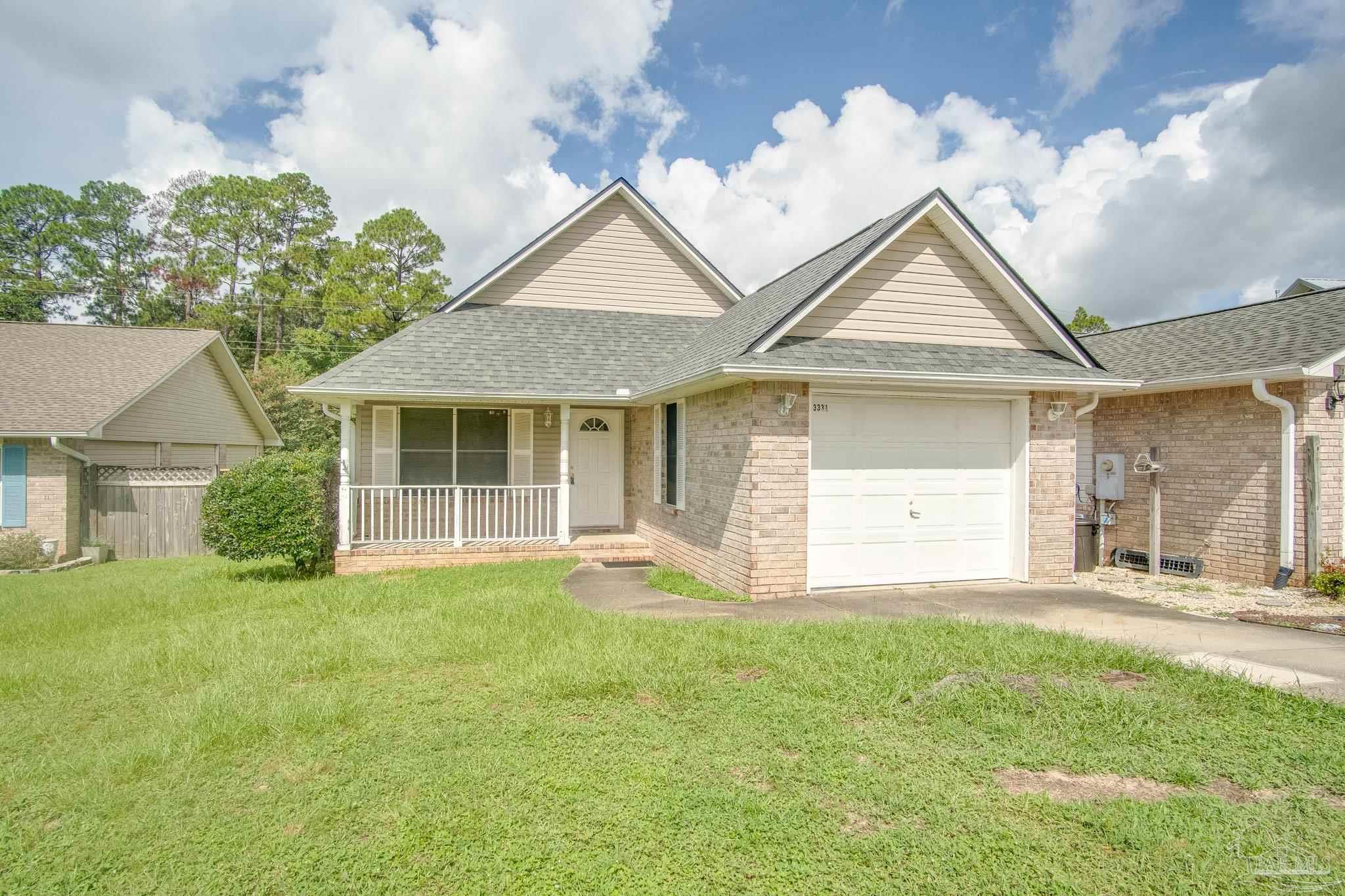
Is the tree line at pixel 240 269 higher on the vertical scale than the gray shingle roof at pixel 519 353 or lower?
higher

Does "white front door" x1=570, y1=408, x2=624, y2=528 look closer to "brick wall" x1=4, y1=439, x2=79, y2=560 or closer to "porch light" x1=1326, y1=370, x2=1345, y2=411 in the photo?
"brick wall" x1=4, y1=439, x2=79, y2=560

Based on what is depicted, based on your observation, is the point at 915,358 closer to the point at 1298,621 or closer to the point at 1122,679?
the point at 1122,679

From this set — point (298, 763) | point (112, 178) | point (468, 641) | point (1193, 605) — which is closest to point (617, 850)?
point (298, 763)

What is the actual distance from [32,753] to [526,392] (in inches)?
300

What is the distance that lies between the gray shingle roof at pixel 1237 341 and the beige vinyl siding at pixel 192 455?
69.6ft

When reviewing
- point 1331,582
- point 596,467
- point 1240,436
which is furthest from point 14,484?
point 1331,582

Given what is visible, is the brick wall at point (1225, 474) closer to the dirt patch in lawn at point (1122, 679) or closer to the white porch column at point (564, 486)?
the dirt patch in lawn at point (1122, 679)

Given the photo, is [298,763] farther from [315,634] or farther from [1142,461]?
[1142,461]

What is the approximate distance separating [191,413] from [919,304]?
18700 mm

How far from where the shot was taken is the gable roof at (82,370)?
46.6 feet

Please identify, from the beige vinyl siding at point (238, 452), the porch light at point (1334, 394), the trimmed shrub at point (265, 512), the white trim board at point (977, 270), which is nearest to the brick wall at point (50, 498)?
the beige vinyl siding at point (238, 452)

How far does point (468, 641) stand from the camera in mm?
6648

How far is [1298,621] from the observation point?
24.6ft

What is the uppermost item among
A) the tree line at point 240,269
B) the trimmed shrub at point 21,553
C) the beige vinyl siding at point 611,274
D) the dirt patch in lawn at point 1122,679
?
the tree line at point 240,269
